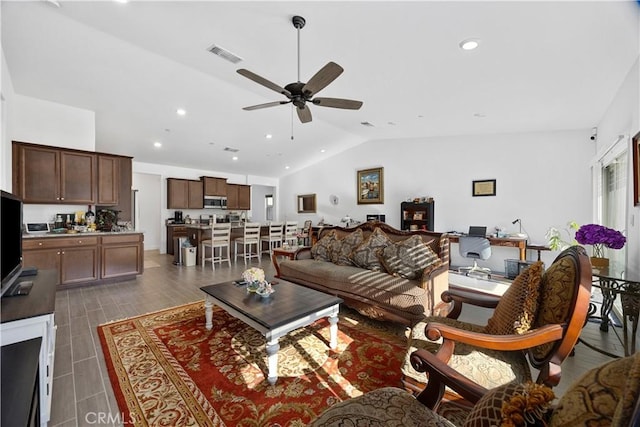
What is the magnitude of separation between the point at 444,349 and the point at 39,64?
216 inches

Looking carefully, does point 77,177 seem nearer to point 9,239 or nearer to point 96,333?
point 96,333

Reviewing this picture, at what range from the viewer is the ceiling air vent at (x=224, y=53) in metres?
3.08

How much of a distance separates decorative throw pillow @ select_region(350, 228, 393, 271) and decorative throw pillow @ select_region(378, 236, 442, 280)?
0.14 metres

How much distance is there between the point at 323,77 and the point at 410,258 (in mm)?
2111

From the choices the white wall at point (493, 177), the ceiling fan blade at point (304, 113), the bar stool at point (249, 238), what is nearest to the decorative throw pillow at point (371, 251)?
the ceiling fan blade at point (304, 113)

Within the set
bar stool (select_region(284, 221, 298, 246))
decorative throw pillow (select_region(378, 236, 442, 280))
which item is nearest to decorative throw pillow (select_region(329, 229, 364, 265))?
decorative throw pillow (select_region(378, 236, 442, 280))

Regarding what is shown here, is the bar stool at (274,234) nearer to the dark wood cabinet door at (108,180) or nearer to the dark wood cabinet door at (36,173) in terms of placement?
the dark wood cabinet door at (108,180)

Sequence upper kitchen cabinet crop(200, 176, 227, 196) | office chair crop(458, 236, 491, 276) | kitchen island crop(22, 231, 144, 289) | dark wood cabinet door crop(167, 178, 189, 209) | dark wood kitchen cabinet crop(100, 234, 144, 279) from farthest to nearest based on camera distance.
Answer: upper kitchen cabinet crop(200, 176, 227, 196), dark wood cabinet door crop(167, 178, 189, 209), office chair crop(458, 236, 491, 276), dark wood kitchen cabinet crop(100, 234, 144, 279), kitchen island crop(22, 231, 144, 289)

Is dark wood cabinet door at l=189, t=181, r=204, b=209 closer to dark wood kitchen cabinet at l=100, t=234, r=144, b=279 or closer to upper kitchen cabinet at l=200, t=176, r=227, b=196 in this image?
upper kitchen cabinet at l=200, t=176, r=227, b=196

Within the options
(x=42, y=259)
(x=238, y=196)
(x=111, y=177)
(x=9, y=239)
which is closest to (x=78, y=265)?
(x=42, y=259)

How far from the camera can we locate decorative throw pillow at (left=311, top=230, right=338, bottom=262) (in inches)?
155

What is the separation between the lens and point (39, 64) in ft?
11.0

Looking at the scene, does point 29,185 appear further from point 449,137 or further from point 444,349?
point 449,137

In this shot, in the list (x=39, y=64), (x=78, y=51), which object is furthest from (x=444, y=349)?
(x=39, y=64)
